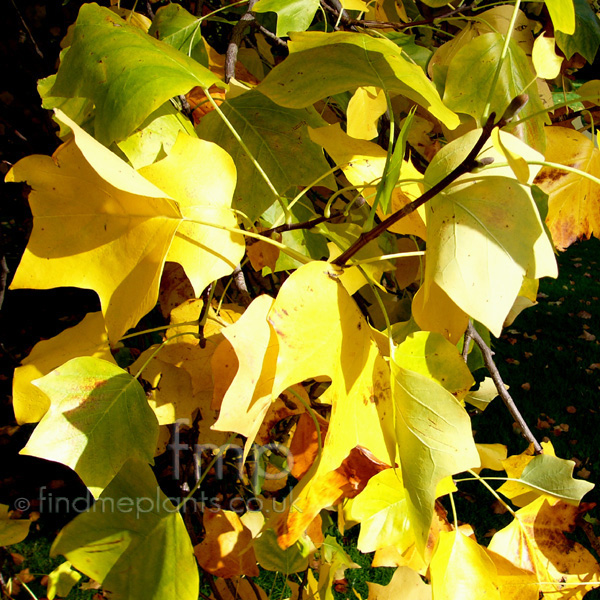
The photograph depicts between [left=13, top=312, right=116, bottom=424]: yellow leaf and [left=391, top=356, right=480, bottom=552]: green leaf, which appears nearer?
[left=391, top=356, right=480, bottom=552]: green leaf

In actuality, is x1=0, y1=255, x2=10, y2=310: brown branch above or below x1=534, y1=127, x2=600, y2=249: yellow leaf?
below

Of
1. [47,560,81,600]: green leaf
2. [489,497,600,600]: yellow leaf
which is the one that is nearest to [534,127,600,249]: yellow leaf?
[489,497,600,600]: yellow leaf

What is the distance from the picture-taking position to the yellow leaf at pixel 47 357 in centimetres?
60

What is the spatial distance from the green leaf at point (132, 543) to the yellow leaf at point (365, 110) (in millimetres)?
478

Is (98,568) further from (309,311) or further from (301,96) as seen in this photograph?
(301,96)

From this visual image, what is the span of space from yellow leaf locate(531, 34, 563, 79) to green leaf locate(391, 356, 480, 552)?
0.39m

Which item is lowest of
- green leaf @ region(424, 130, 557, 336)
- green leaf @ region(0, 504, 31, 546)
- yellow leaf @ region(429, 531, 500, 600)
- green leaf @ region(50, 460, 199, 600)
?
green leaf @ region(0, 504, 31, 546)

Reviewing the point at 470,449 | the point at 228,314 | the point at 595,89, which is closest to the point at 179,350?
the point at 228,314

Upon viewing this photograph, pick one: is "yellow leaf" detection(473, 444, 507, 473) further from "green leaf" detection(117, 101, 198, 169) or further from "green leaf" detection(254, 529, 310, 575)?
"green leaf" detection(117, 101, 198, 169)

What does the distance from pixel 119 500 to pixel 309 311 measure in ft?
1.21

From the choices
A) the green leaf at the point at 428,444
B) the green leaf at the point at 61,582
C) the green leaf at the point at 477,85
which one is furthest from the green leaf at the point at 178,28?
the green leaf at the point at 61,582

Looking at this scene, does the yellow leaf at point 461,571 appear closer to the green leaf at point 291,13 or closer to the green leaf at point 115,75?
the green leaf at point 115,75

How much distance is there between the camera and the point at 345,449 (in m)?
0.46

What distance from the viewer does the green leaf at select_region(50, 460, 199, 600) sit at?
23.5 inches
